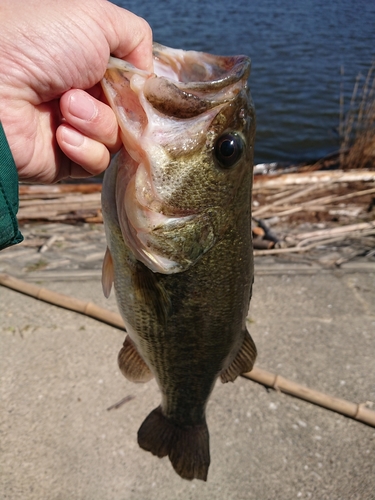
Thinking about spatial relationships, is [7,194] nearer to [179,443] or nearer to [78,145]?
[78,145]

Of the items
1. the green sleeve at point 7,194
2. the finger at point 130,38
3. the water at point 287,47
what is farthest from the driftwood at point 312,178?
the green sleeve at point 7,194

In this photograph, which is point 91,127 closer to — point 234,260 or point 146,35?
point 146,35

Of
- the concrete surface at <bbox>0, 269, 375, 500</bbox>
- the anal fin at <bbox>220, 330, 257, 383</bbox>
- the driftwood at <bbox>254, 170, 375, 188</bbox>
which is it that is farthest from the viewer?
the driftwood at <bbox>254, 170, 375, 188</bbox>

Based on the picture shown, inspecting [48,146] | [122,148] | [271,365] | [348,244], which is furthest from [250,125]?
[348,244]

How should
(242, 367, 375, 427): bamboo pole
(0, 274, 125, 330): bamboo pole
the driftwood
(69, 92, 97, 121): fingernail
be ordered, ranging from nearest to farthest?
(69, 92, 97, 121): fingernail, (242, 367, 375, 427): bamboo pole, (0, 274, 125, 330): bamboo pole, the driftwood

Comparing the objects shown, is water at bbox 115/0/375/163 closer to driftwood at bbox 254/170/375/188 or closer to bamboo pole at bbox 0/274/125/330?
driftwood at bbox 254/170/375/188

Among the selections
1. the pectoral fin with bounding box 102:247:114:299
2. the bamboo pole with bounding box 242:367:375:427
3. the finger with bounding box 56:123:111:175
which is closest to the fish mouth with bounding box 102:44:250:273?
the finger with bounding box 56:123:111:175
